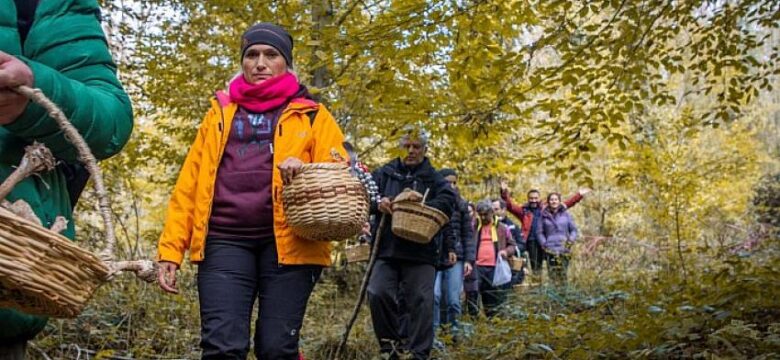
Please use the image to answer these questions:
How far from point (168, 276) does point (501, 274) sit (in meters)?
7.03

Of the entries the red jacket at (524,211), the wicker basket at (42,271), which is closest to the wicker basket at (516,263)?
the red jacket at (524,211)

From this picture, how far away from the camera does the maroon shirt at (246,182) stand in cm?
346

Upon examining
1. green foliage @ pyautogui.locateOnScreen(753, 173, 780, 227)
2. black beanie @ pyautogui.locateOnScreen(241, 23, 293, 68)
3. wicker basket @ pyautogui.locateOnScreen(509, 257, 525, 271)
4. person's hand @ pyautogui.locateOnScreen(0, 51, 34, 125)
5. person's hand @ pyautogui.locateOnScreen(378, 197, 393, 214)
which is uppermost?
green foliage @ pyautogui.locateOnScreen(753, 173, 780, 227)

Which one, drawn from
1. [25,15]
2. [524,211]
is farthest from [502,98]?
[524,211]

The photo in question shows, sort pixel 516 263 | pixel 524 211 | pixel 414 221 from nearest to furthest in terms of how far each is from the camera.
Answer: pixel 414 221 < pixel 516 263 < pixel 524 211

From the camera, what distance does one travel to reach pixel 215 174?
3543 mm

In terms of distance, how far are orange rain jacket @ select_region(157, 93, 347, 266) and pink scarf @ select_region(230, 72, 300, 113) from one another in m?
0.05

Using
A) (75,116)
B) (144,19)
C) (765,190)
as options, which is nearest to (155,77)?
(144,19)

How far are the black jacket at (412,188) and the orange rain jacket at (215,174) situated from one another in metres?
2.24

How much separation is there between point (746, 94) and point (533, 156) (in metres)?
1.93

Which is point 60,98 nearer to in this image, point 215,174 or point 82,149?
point 82,149

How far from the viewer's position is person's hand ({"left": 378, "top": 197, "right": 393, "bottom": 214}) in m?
5.72

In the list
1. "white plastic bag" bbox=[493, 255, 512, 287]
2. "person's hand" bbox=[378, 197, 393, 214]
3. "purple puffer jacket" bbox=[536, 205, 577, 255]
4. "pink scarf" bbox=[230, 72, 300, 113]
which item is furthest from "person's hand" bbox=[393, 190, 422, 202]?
"purple puffer jacket" bbox=[536, 205, 577, 255]

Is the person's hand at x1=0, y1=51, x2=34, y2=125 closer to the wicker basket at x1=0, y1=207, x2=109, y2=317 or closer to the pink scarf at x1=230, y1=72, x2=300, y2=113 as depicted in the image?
the wicker basket at x1=0, y1=207, x2=109, y2=317
